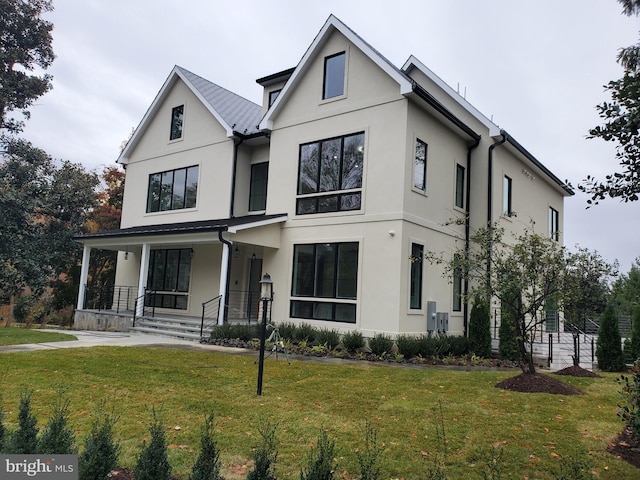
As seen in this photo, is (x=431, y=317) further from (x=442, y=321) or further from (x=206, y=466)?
(x=206, y=466)

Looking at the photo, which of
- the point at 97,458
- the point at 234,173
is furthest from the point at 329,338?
the point at 97,458

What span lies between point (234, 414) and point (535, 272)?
19.2 feet

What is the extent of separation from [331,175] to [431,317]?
506 centimetres

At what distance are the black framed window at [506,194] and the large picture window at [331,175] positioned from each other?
585 centimetres

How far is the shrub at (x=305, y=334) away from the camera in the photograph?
1248cm

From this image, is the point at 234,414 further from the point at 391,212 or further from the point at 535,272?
the point at 391,212

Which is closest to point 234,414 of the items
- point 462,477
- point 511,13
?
point 462,477

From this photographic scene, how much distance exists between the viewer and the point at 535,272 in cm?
837

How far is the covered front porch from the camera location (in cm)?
1395

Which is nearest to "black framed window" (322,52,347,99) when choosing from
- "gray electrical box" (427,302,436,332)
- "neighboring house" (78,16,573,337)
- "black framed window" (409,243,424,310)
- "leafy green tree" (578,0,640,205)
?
"neighboring house" (78,16,573,337)

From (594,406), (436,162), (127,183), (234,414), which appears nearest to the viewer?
(234,414)

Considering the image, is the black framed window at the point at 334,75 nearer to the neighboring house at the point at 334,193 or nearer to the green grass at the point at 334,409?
the neighboring house at the point at 334,193

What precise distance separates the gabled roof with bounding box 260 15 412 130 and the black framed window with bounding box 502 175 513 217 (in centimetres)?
585

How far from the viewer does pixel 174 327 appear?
14828 millimetres
